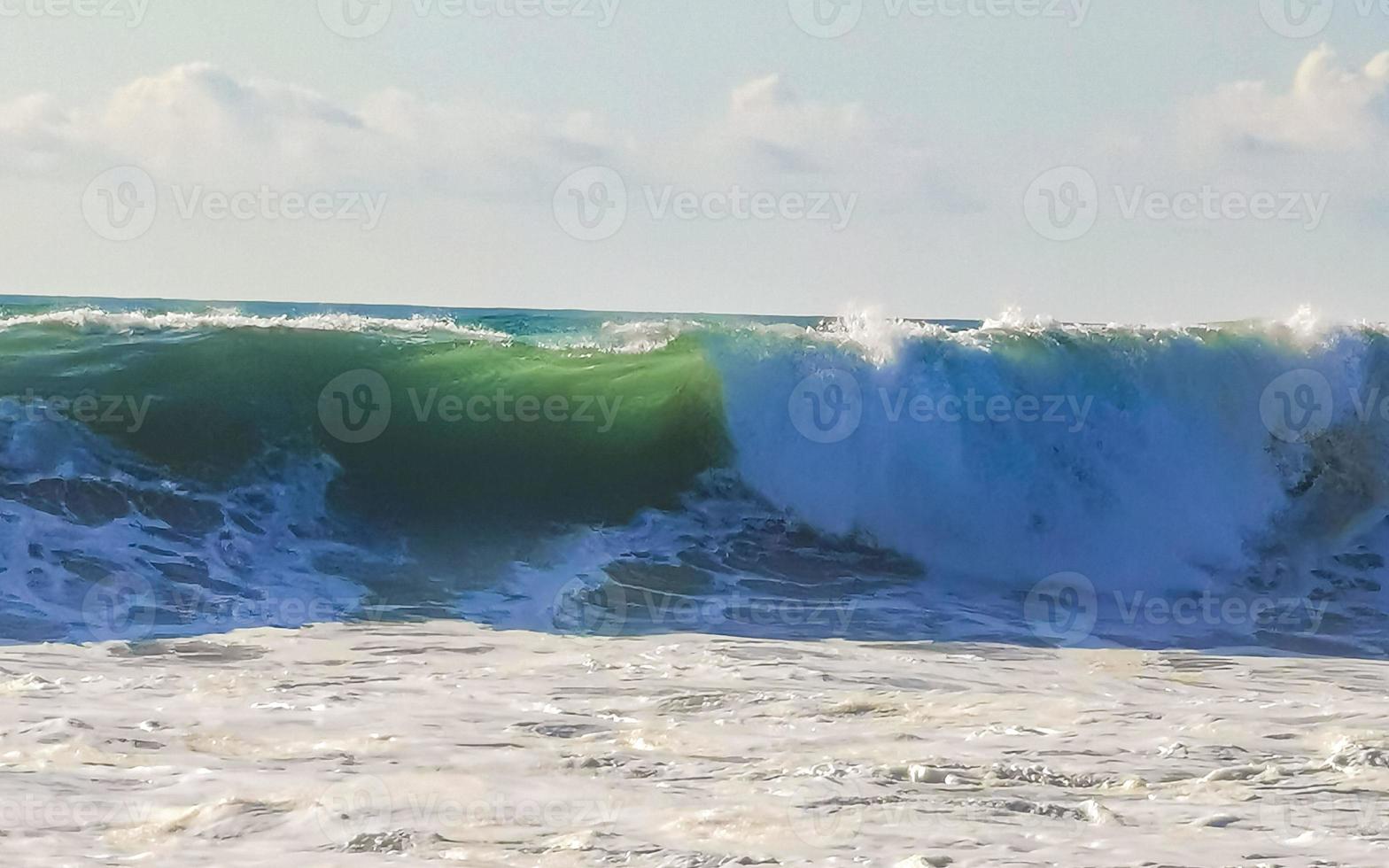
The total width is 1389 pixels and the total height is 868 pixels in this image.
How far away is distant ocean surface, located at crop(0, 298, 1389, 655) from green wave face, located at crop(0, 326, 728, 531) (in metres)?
0.04

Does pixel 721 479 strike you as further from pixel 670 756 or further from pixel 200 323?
pixel 670 756

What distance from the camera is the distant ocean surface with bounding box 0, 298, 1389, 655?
35.3 ft

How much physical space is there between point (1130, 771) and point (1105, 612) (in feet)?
16.9

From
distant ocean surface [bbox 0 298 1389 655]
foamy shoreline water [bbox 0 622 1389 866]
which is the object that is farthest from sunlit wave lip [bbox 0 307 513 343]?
foamy shoreline water [bbox 0 622 1389 866]

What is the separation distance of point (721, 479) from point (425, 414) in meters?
3.18

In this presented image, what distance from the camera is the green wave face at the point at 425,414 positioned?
1321cm

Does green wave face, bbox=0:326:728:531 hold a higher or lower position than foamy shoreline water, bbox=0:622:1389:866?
higher

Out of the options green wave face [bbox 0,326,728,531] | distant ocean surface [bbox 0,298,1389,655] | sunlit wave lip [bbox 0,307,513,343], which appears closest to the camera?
distant ocean surface [bbox 0,298,1389,655]

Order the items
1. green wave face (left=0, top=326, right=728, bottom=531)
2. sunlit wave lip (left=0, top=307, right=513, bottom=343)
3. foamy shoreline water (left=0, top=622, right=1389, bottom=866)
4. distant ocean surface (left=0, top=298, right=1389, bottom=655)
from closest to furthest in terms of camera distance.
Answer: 1. foamy shoreline water (left=0, top=622, right=1389, bottom=866)
2. distant ocean surface (left=0, top=298, right=1389, bottom=655)
3. green wave face (left=0, top=326, right=728, bottom=531)
4. sunlit wave lip (left=0, top=307, right=513, bottom=343)

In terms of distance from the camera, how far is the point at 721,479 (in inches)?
530

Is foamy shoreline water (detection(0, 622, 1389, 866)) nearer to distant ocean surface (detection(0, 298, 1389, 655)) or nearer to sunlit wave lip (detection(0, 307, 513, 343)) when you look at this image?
distant ocean surface (detection(0, 298, 1389, 655))

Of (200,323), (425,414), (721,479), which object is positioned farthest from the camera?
(200,323)

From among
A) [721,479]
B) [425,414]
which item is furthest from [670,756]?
[425,414]

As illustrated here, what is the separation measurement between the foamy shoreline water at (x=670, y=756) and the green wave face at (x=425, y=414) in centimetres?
420
